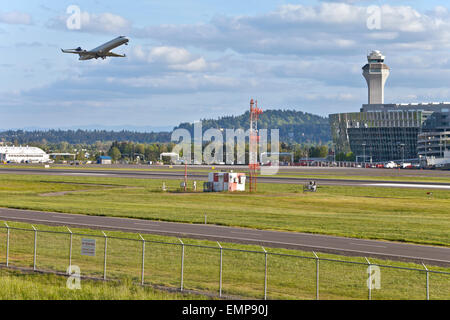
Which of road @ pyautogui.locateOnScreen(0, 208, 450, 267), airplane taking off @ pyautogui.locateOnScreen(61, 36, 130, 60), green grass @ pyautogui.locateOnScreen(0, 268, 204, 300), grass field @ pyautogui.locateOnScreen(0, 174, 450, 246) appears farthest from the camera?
airplane taking off @ pyautogui.locateOnScreen(61, 36, 130, 60)

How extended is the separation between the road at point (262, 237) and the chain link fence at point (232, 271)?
11.6ft

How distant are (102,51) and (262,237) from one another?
114ft

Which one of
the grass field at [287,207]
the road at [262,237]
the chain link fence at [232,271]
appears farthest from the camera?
the grass field at [287,207]

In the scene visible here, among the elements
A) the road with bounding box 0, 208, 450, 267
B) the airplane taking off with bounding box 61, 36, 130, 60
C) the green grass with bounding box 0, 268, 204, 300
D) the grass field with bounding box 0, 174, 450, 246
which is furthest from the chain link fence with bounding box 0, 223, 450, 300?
the airplane taking off with bounding box 61, 36, 130, 60

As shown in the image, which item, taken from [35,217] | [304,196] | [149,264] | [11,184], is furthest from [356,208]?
[11,184]

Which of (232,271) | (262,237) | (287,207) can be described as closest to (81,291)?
(232,271)

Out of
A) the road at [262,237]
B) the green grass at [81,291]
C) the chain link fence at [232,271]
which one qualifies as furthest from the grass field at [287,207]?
the green grass at [81,291]

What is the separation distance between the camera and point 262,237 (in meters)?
44.4

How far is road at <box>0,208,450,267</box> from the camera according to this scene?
38062 millimetres

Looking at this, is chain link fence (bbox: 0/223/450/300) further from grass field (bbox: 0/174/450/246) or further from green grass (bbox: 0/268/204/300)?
grass field (bbox: 0/174/450/246)

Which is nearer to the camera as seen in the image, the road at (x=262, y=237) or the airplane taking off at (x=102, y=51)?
the road at (x=262, y=237)

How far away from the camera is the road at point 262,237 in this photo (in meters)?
38.1

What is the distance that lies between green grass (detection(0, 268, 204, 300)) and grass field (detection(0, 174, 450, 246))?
2310 cm

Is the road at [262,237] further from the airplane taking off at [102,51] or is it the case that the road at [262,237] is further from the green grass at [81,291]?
the airplane taking off at [102,51]
